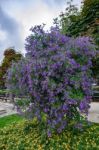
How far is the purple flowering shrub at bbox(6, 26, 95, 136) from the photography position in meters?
12.6

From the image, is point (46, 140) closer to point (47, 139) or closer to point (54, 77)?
point (47, 139)

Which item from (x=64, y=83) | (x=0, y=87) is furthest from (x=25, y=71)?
Result: (x=0, y=87)

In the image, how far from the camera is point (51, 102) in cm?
1263

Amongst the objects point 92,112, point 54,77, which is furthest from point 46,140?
point 92,112

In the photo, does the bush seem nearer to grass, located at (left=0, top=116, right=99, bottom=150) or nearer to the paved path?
grass, located at (left=0, top=116, right=99, bottom=150)

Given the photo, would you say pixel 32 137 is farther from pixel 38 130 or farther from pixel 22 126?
pixel 22 126

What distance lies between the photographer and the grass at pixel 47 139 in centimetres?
1219

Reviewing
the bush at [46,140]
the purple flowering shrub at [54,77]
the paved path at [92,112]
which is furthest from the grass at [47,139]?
the paved path at [92,112]

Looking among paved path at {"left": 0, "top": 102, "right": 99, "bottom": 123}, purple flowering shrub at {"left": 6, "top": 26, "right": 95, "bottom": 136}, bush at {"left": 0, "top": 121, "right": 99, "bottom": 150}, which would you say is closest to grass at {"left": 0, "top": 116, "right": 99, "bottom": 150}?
bush at {"left": 0, "top": 121, "right": 99, "bottom": 150}

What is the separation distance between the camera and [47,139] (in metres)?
13.0

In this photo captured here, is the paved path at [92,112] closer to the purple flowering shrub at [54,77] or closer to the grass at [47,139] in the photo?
the grass at [47,139]

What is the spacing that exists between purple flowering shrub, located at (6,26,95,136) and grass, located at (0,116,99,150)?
0.43 meters

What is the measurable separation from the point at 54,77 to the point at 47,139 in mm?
2297

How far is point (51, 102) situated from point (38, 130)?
2063 mm
